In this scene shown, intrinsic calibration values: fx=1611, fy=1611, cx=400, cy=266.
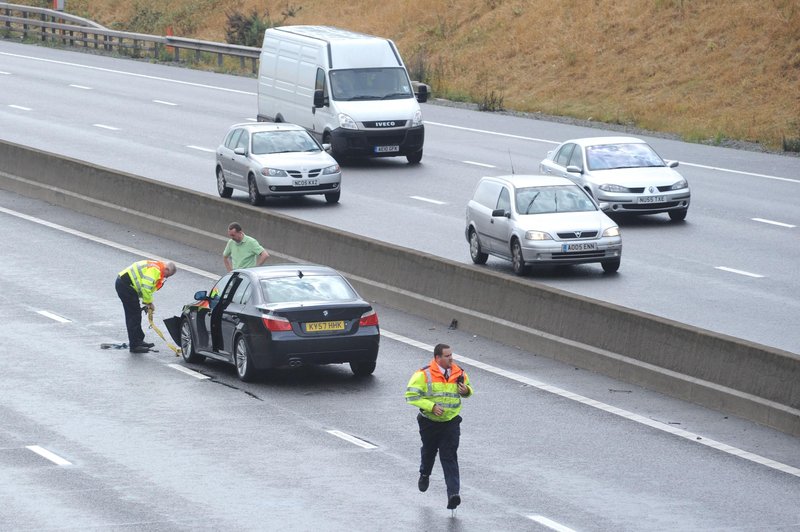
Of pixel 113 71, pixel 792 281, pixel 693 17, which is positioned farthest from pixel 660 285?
pixel 113 71

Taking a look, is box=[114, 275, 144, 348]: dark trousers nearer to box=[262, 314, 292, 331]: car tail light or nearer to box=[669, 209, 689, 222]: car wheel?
box=[262, 314, 292, 331]: car tail light

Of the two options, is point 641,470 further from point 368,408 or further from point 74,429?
point 74,429

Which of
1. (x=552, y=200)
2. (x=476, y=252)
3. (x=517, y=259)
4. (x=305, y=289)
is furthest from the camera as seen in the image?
(x=476, y=252)

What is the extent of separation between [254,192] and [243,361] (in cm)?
1290

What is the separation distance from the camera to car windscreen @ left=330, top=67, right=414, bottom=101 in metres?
36.7

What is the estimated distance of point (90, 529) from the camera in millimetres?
12398

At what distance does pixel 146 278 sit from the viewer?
20.7 meters

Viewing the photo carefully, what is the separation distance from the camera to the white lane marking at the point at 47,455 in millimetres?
14664

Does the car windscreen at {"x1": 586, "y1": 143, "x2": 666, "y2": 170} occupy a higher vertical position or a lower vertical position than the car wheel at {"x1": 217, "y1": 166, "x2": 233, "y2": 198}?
higher

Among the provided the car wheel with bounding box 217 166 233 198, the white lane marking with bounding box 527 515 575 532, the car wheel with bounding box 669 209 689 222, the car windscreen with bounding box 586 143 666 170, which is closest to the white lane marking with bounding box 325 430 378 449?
the white lane marking with bounding box 527 515 575 532

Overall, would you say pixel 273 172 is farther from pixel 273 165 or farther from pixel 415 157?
pixel 415 157

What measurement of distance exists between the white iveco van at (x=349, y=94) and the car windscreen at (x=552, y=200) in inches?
442

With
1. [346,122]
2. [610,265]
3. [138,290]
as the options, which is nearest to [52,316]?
[138,290]

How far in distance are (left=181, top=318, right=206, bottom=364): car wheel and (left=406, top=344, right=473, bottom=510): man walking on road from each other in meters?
6.96
